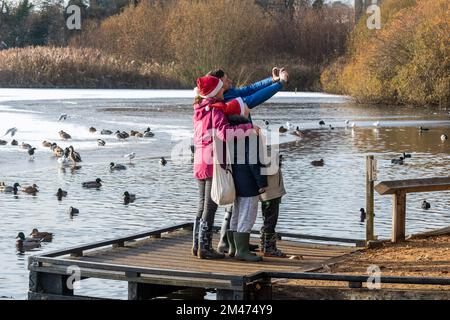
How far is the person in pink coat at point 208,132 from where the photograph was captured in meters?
8.95

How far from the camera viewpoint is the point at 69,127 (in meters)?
29.4

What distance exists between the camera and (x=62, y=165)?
21.3 meters

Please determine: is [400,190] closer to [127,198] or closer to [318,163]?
[127,198]

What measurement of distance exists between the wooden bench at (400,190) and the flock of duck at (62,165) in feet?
14.3

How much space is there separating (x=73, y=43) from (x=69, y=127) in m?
31.1

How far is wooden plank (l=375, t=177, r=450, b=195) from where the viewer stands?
9.92 metres

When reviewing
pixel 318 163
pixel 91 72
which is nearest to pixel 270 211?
pixel 318 163

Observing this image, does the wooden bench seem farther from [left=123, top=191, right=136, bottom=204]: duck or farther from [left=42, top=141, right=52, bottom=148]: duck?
[left=42, top=141, right=52, bottom=148]: duck

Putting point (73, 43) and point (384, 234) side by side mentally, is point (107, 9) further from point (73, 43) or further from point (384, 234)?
point (384, 234)

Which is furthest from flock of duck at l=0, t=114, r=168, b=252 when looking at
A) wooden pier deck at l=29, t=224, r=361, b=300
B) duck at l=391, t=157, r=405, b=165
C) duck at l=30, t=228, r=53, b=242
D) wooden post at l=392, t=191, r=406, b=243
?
duck at l=391, t=157, r=405, b=165

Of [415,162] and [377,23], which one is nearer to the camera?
[415,162]

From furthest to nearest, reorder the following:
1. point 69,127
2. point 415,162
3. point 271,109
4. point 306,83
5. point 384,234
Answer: point 306,83, point 271,109, point 69,127, point 415,162, point 384,234

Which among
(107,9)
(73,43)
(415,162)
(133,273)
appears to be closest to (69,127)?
Result: (415,162)

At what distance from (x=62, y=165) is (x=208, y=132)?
1265cm
